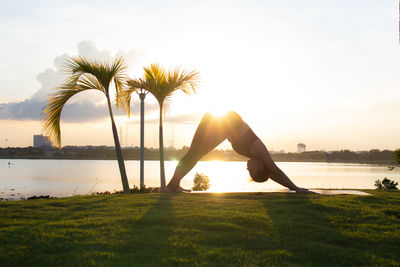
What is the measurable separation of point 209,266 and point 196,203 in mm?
4138

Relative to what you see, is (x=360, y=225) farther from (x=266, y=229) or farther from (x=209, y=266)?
(x=209, y=266)

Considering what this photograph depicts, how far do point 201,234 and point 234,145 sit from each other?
6.32 meters

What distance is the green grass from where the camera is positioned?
4703mm

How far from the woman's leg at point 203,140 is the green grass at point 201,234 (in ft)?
11.0

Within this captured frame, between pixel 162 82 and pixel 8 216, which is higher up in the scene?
pixel 162 82

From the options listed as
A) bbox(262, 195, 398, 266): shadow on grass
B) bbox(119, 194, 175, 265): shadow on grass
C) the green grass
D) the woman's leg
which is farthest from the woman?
bbox(119, 194, 175, 265): shadow on grass

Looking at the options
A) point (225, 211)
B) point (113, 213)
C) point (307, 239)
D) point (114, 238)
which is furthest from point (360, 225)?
point (113, 213)

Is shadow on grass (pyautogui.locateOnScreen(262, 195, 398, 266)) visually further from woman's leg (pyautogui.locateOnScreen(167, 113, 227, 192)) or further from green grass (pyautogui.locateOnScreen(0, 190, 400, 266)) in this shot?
woman's leg (pyautogui.locateOnScreen(167, 113, 227, 192))

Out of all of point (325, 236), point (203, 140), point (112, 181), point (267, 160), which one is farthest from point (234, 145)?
point (112, 181)

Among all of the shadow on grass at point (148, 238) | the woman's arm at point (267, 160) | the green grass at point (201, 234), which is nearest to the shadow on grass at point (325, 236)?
the green grass at point (201, 234)

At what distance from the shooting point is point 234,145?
11773 mm

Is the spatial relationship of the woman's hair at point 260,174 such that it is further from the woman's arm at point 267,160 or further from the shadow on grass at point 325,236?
the shadow on grass at point 325,236

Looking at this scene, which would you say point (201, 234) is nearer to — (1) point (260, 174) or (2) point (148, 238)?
(2) point (148, 238)

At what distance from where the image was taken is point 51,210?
7.72 meters
